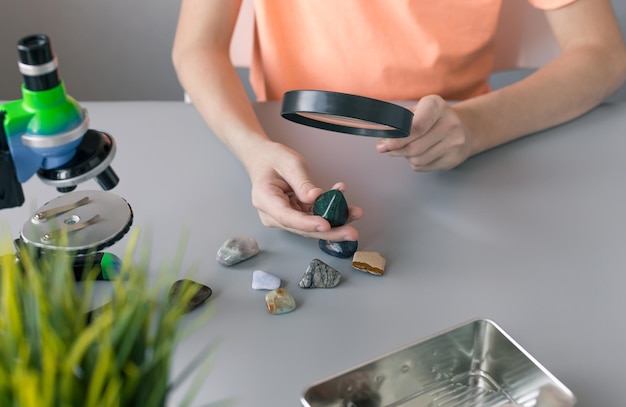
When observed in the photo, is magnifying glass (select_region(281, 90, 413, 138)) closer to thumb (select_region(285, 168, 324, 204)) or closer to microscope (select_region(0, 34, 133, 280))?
thumb (select_region(285, 168, 324, 204))

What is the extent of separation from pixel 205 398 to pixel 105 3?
1124mm

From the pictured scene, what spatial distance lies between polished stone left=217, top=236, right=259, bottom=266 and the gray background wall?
903mm

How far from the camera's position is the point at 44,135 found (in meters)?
0.47

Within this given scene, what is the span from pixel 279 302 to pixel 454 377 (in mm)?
165

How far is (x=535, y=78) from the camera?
946mm

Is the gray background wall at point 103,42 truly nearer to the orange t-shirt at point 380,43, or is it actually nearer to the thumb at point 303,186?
the orange t-shirt at point 380,43

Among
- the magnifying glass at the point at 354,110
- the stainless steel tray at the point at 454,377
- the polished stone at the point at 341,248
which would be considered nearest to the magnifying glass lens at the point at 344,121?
the magnifying glass at the point at 354,110

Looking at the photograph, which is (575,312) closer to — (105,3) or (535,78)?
(535,78)

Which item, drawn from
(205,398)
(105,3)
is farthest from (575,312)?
(105,3)

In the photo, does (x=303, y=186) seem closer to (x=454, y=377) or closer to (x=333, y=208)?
(x=333, y=208)

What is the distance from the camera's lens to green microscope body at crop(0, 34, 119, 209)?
0.45 meters

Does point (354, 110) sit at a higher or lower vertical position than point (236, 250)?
higher

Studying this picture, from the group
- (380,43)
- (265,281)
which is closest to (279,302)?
(265,281)

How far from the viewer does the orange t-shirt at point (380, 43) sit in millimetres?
1005
